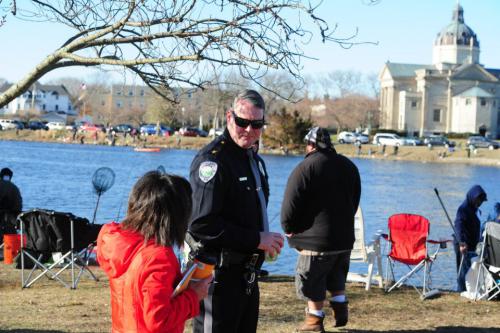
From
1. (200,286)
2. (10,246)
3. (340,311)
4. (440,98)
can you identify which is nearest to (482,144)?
(440,98)

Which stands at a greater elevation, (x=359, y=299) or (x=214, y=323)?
(x=214, y=323)

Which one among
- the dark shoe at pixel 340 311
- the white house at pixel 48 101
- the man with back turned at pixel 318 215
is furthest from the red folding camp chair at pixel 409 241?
the white house at pixel 48 101

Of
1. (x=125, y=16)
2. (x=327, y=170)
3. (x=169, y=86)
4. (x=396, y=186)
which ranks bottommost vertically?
(x=396, y=186)

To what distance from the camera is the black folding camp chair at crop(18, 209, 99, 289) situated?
9.18m

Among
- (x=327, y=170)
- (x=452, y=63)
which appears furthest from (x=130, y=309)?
(x=452, y=63)

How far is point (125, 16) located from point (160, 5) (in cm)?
28

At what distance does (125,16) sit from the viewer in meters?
5.72

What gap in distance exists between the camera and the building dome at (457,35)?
5369 inches

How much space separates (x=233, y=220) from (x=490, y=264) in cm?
591

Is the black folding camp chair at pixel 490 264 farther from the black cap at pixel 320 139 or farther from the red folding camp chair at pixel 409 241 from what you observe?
the black cap at pixel 320 139

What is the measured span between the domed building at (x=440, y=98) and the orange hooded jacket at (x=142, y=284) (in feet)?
386

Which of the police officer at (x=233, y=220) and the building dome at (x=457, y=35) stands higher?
the building dome at (x=457, y=35)

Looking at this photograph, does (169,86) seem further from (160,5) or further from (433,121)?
(433,121)

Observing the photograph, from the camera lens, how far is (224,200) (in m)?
4.47
